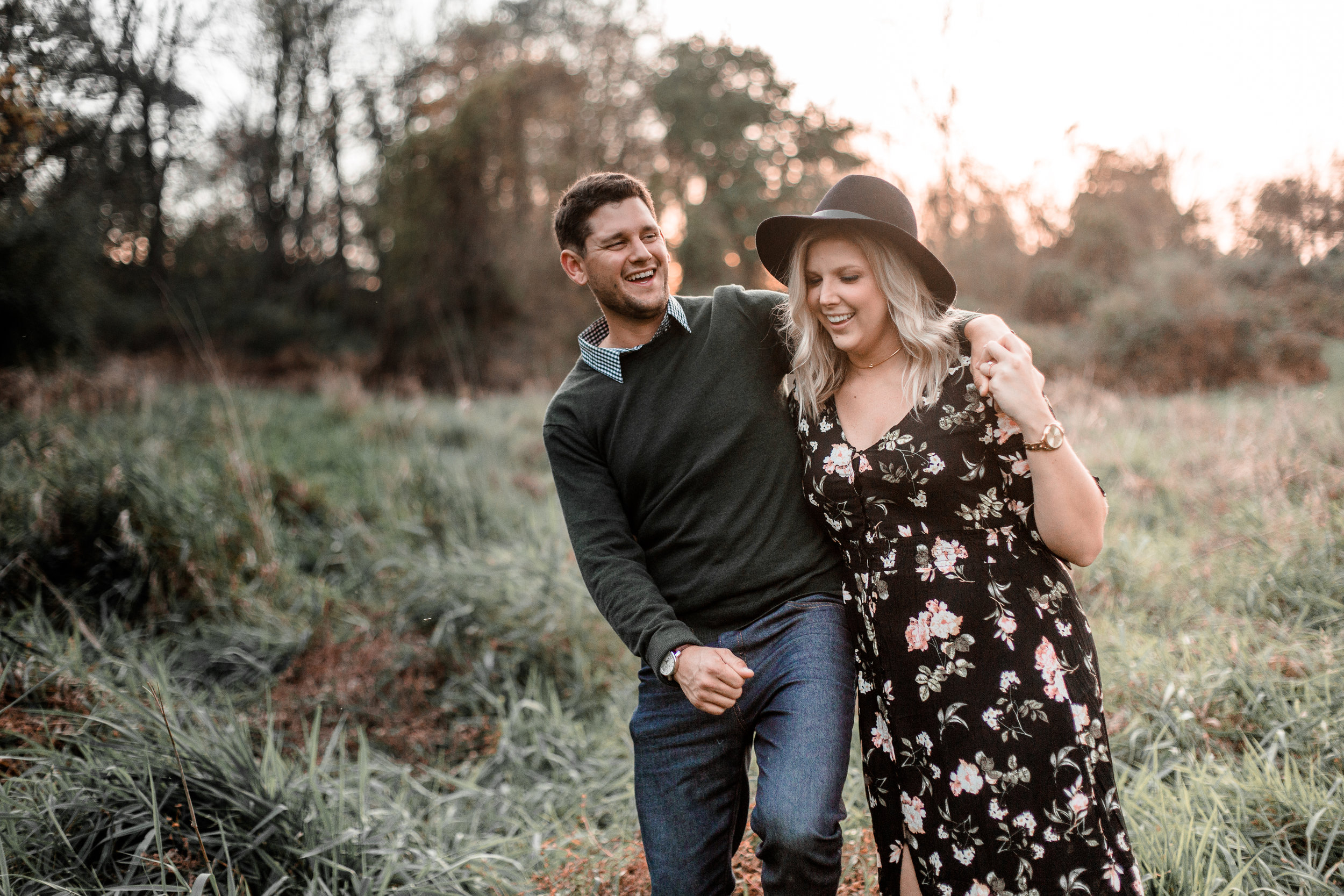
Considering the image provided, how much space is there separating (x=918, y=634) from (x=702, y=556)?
0.65 m

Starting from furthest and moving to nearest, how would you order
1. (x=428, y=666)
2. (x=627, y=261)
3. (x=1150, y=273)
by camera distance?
(x=1150, y=273), (x=428, y=666), (x=627, y=261)

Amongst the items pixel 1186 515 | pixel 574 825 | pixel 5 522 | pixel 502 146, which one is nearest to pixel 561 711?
pixel 574 825

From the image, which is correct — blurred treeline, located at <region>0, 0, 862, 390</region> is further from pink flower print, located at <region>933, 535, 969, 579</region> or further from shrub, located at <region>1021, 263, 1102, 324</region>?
pink flower print, located at <region>933, 535, 969, 579</region>

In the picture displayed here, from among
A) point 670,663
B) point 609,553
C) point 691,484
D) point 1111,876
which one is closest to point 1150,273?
point 691,484

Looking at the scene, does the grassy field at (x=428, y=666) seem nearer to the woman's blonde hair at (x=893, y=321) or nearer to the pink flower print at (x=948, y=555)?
the pink flower print at (x=948, y=555)

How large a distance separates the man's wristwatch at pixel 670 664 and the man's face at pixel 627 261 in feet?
3.47

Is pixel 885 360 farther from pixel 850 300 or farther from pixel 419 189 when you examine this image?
pixel 419 189

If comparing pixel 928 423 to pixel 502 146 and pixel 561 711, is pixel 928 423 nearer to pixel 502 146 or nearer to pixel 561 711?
pixel 561 711

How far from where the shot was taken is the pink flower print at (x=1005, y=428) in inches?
76.7

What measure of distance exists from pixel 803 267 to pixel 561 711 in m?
2.81

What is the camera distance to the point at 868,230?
220 centimetres

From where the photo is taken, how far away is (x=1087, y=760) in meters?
1.87

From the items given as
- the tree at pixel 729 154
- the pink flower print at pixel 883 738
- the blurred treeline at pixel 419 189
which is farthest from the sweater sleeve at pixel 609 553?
the tree at pixel 729 154

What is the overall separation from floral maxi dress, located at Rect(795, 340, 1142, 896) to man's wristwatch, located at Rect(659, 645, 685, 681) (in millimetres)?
528
